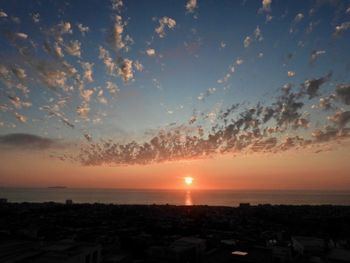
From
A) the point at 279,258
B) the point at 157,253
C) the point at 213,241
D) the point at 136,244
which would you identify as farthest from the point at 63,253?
the point at 213,241

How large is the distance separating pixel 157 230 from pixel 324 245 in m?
24.1

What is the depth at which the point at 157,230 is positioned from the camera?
1902 inches

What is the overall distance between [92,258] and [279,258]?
16.0 m

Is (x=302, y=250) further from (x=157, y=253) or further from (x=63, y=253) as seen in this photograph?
(x=63, y=253)

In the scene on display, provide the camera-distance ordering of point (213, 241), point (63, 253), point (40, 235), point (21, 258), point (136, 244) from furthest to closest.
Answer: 1. point (40, 235)
2. point (213, 241)
3. point (136, 244)
4. point (63, 253)
5. point (21, 258)

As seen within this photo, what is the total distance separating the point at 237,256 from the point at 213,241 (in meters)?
13.5

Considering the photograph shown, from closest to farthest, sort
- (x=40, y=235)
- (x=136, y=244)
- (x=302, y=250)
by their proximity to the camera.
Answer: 1. (x=302, y=250)
2. (x=136, y=244)
3. (x=40, y=235)

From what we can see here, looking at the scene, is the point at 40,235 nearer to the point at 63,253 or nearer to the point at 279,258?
the point at 63,253

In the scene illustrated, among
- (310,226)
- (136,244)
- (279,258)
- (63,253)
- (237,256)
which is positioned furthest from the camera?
(310,226)

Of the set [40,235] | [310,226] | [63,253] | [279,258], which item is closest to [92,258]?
[63,253]

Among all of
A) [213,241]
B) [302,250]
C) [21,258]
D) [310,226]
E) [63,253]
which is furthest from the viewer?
[310,226]

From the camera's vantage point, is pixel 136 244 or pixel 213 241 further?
pixel 213 241

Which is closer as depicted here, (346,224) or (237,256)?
(237,256)

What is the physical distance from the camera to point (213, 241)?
39.2m
